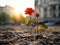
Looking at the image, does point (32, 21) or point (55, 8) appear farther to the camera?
point (55, 8)

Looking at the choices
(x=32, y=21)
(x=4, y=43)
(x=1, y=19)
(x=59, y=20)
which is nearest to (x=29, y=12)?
(x=32, y=21)

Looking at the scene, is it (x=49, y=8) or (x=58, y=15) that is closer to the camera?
(x=58, y=15)

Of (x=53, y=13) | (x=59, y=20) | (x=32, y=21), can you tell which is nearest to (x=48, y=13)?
(x=53, y=13)

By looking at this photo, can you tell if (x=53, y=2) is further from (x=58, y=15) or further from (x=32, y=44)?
(x=32, y=44)

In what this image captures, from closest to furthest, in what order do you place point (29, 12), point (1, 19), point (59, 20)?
point (29, 12) → point (59, 20) → point (1, 19)

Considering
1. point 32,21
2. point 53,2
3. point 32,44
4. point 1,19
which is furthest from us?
point 53,2

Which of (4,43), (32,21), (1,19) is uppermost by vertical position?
(32,21)

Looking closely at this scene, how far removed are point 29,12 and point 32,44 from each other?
90cm

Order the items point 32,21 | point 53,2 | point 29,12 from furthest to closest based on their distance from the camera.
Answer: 1. point 53,2
2. point 32,21
3. point 29,12

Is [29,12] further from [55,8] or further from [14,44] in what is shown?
[55,8]

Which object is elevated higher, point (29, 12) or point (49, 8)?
point (29, 12)

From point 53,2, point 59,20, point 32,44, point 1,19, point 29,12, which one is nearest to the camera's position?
point 32,44

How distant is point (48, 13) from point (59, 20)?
31.4 feet

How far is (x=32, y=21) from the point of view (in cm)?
600
